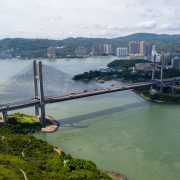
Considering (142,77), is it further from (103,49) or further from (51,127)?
(103,49)

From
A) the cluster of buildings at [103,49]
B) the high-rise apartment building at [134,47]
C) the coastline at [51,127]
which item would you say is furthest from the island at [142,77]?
the cluster of buildings at [103,49]

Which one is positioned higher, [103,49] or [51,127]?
[103,49]

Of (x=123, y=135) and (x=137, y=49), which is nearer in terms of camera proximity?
(x=123, y=135)

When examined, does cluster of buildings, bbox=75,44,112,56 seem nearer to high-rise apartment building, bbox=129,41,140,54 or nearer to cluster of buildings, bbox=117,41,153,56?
cluster of buildings, bbox=117,41,153,56

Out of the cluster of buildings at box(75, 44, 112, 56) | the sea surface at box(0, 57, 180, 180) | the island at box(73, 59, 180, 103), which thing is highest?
the cluster of buildings at box(75, 44, 112, 56)

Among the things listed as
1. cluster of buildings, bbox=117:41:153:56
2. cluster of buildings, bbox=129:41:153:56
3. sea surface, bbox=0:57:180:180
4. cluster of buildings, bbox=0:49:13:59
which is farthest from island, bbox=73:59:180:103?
cluster of buildings, bbox=0:49:13:59

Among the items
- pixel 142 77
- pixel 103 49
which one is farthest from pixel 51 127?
pixel 103 49

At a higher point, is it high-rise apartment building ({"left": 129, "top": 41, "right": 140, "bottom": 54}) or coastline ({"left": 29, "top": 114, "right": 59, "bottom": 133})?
high-rise apartment building ({"left": 129, "top": 41, "right": 140, "bottom": 54})

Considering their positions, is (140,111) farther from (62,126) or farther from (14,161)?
(14,161)

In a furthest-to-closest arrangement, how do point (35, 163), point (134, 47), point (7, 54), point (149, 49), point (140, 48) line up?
1. point (134, 47)
2. point (140, 48)
3. point (149, 49)
4. point (7, 54)
5. point (35, 163)
